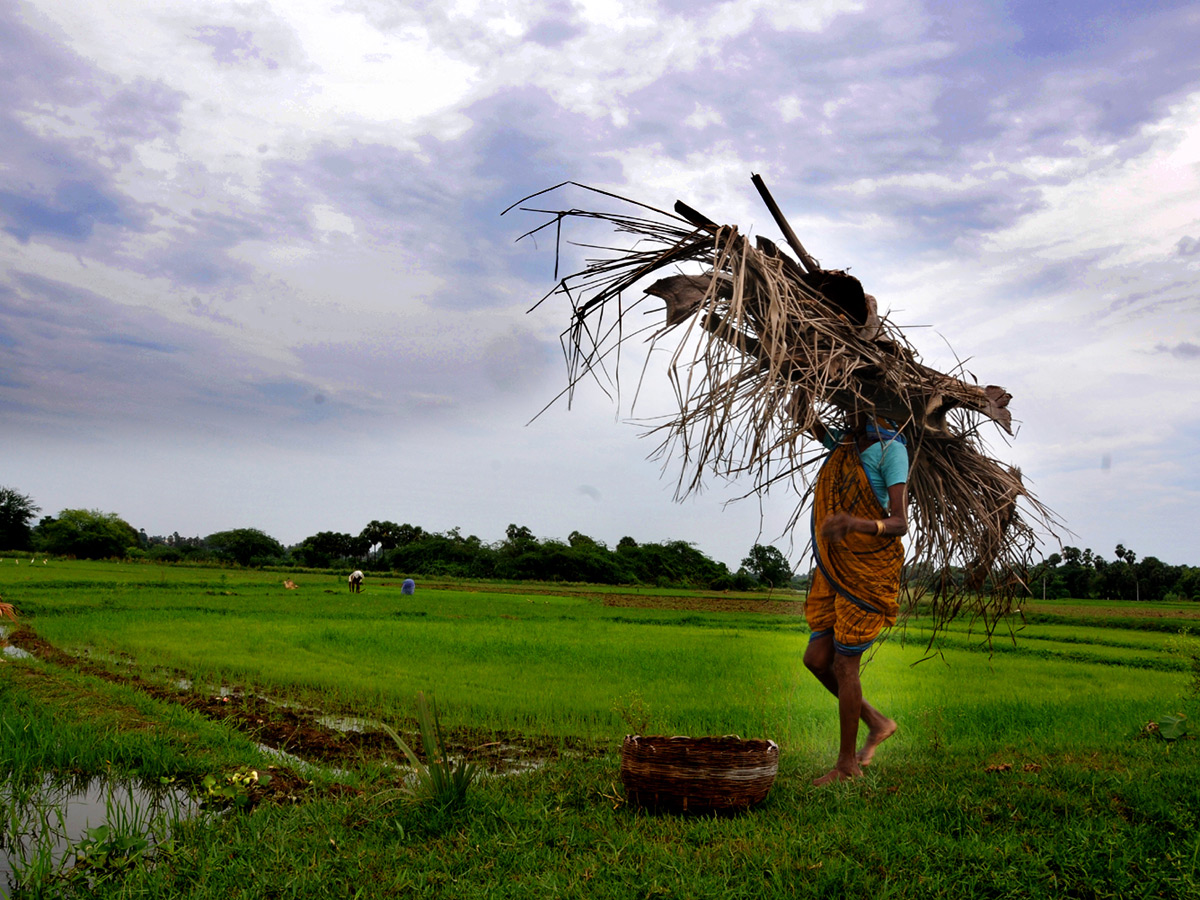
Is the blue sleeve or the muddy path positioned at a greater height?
the blue sleeve

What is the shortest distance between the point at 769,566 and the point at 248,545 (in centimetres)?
5847

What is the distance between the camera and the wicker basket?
10.4 ft

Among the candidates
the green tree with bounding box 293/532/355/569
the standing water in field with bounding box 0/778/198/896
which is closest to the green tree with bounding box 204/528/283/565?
the green tree with bounding box 293/532/355/569

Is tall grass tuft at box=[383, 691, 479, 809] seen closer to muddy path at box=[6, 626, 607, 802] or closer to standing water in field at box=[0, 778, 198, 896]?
muddy path at box=[6, 626, 607, 802]

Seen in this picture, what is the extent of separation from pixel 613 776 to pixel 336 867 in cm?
148

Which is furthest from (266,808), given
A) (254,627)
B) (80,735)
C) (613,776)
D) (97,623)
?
(97,623)

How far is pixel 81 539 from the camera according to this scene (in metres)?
50.6

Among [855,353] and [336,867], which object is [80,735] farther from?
[855,353]

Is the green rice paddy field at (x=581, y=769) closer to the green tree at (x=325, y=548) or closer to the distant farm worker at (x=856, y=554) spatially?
the distant farm worker at (x=856, y=554)

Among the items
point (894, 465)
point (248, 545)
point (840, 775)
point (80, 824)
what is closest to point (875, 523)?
point (894, 465)

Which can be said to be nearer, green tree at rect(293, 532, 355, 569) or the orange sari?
the orange sari

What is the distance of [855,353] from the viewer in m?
3.29

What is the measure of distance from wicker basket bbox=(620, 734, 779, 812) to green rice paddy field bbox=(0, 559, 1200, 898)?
0.32 ft

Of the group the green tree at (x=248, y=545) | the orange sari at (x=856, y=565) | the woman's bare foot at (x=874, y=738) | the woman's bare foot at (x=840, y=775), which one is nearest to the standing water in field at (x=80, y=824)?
the woman's bare foot at (x=840, y=775)
